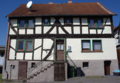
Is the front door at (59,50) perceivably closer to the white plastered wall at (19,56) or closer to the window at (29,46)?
the window at (29,46)

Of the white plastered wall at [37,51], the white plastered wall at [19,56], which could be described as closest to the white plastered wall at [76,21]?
the white plastered wall at [37,51]

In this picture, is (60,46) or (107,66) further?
(60,46)

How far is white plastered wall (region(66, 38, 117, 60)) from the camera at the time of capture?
12797 mm

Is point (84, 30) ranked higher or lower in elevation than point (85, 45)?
higher

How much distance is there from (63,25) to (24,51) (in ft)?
17.3

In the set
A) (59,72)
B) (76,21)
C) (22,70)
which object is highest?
(76,21)

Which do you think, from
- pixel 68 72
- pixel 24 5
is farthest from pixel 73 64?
pixel 24 5

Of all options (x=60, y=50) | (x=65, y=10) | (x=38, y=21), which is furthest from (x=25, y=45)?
(x=65, y=10)

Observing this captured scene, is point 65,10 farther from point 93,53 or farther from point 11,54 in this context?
point 11,54

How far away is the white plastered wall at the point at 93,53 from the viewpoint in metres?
12.8

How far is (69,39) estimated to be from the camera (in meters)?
13.1

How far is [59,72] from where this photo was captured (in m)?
11.0

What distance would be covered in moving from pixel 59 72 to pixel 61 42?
3.61 m

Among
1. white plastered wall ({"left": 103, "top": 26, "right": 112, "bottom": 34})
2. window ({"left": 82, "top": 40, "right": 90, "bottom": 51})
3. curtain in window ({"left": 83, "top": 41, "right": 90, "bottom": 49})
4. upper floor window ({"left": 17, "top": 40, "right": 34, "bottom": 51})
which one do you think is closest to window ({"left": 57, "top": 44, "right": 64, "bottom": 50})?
window ({"left": 82, "top": 40, "right": 90, "bottom": 51})
